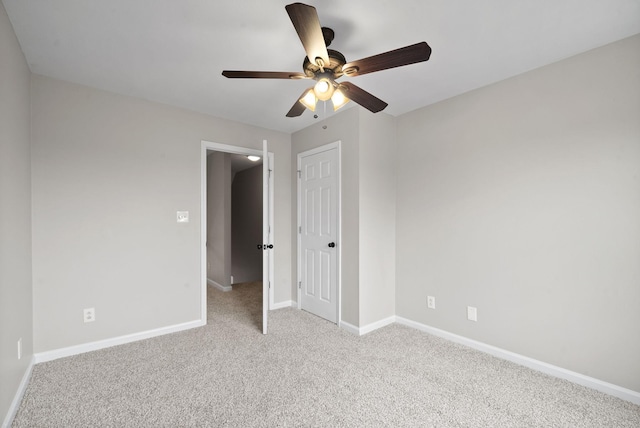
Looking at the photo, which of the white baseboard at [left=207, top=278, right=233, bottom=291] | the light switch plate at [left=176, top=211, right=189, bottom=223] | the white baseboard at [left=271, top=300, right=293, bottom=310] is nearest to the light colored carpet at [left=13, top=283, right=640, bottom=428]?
the white baseboard at [left=271, top=300, right=293, bottom=310]

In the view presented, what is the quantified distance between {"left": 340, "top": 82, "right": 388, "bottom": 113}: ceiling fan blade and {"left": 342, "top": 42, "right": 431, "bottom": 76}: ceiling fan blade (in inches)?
5.0

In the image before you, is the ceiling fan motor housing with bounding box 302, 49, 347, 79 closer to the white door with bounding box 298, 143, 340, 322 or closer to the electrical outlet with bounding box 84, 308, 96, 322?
the white door with bounding box 298, 143, 340, 322

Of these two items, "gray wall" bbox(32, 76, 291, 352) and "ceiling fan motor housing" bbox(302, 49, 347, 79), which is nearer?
"ceiling fan motor housing" bbox(302, 49, 347, 79)

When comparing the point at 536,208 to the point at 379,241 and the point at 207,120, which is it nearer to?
the point at 379,241

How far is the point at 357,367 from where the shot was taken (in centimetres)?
242

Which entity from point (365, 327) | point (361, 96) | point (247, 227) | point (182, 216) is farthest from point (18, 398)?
point (247, 227)

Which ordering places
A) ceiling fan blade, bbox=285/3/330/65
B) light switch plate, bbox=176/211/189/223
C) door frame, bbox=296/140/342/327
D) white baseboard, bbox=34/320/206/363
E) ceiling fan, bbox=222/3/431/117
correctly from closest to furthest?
ceiling fan blade, bbox=285/3/330/65 < ceiling fan, bbox=222/3/431/117 < white baseboard, bbox=34/320/206/363 < light switch plate, bbox=176/211/189/223 < door frame, bbox=296/140/342/327

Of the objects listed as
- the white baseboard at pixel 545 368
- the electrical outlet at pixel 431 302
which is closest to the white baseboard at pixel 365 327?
the white baseboard at pixel 545 368

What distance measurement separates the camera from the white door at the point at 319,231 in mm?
3400

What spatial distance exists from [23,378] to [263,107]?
2.91m

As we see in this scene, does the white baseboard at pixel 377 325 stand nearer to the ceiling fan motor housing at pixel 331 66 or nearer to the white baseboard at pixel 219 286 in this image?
the ceiling fan motor housing at pixel 331 66

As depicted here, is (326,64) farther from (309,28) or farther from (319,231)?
(319,231)

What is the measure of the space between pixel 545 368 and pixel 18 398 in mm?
3696

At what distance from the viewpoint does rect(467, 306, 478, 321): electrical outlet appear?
2757 millimetres
